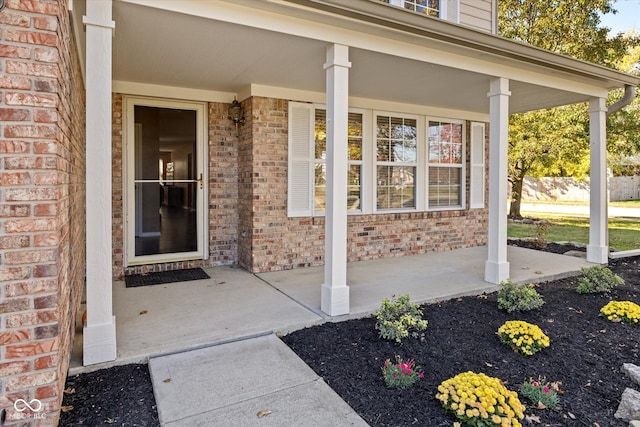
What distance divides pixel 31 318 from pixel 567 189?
23904 millimetres

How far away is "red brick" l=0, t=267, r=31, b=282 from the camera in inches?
76.5

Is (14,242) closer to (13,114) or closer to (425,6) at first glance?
(13,114)

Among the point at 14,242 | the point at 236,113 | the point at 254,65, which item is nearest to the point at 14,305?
the point at 14,242

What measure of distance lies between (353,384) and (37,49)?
266 cm

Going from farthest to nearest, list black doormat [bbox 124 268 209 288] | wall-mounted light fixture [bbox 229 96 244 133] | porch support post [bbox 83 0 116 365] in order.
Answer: wall-mounted light fixture [bbox 229 96 244 133], black doormat [bbox 124 268 209 288], porch support post [bbox 83 0 116 365]

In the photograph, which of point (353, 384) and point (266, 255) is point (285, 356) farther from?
point (266, 255)

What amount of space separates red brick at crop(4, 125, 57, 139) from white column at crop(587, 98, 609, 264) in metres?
7.08

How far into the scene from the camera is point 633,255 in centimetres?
691

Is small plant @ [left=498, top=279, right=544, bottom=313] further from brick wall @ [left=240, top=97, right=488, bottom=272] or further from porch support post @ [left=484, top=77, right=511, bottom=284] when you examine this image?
brick wall @ [left=240, top=97, right=488, bottom=272]

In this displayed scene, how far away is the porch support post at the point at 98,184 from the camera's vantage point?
2672 millimetres

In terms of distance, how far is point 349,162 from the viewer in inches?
245

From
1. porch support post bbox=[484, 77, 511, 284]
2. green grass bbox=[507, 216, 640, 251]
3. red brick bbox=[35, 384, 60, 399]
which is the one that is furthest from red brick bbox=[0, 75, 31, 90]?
green grass bbox=[507, 216, 640, 251]

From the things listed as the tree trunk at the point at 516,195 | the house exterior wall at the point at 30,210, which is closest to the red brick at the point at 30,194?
the house exterior wall at the point at 30,210

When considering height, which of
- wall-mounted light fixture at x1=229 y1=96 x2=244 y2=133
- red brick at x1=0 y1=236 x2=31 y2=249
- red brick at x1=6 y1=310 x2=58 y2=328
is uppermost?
wall-mounted light fixture at x1=229 y1=96 x2=244 y2=133
